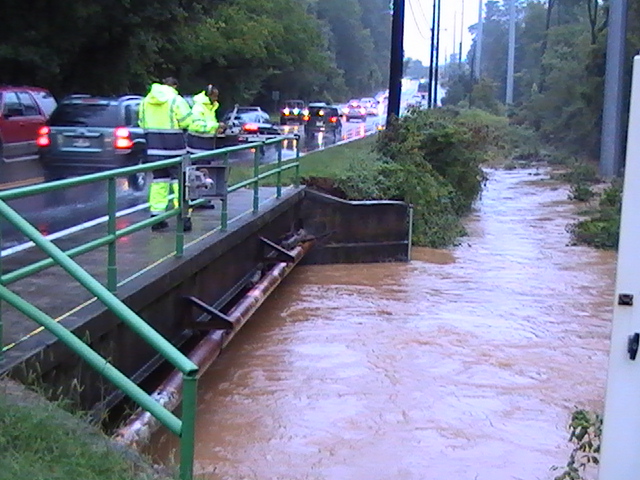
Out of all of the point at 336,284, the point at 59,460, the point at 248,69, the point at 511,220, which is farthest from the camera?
the point at 248,69

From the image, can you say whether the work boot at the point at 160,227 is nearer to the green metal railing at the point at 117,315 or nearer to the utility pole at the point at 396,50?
the green metal railing at the point at 117,315

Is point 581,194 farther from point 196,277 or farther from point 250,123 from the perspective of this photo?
point 196,277

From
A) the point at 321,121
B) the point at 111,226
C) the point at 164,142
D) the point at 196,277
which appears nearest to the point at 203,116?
the point at 164,142

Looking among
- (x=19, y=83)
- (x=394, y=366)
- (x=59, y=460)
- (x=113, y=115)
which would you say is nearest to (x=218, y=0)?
(x=19, y=83)

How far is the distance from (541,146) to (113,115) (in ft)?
137

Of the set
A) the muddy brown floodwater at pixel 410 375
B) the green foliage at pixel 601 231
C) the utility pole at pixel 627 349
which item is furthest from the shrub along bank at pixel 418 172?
the utility pole at pixel 627 349

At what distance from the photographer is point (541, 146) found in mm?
56094

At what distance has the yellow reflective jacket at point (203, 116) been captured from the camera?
495 inches

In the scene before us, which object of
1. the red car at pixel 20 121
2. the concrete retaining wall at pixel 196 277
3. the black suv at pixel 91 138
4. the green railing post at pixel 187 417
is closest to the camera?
the green railing post at pixel 187 417

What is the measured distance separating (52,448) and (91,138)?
1294cm

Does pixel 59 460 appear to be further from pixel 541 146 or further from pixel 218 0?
pixel 541 146

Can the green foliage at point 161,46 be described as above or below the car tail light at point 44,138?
above

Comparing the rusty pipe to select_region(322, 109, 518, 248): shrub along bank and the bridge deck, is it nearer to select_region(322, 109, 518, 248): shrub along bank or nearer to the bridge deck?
the bridge deck

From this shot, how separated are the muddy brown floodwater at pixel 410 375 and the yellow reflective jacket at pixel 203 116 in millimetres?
2487
